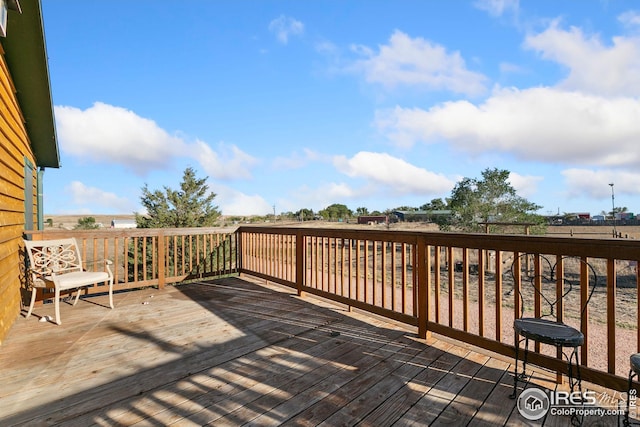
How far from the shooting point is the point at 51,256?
3.68 m

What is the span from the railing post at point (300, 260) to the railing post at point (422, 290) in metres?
1.87

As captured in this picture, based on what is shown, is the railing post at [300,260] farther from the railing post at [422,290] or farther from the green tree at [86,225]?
the green tree at [86,225]

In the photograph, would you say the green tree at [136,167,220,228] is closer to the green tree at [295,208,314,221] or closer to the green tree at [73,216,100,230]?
the green tree at [73,216,100,230]

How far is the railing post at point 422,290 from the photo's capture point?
2.69 meters

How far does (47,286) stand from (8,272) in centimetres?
35

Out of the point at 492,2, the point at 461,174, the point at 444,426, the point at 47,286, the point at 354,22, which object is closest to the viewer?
the point at 444,426

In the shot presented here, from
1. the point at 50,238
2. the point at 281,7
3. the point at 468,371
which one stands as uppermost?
the point at 281,7

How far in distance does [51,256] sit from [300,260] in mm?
3082

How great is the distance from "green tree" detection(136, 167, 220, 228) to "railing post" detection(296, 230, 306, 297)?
1093 centimetres

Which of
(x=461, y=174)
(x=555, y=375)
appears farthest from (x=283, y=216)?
(x=555, y=375)

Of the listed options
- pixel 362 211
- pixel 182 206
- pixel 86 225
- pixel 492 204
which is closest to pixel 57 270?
pixel 182 206

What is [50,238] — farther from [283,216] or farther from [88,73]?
[283,216]

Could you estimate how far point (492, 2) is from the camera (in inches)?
241

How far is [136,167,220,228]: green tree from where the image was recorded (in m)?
13.7
